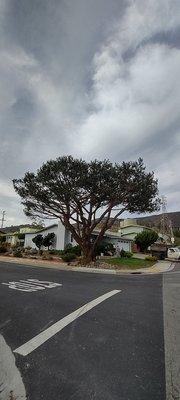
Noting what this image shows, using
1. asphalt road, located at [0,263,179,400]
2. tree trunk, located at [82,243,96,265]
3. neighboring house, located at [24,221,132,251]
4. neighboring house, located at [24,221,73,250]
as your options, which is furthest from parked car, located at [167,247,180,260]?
asphalt road, located at [0,263,179,400]

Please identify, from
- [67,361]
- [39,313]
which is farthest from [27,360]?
[39,313]

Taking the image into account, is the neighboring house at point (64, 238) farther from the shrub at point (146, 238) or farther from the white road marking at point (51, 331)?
the white road marking at point (51, 331)

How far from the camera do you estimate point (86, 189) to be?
28531mm

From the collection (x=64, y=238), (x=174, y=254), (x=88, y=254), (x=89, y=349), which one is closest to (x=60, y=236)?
(x=64, y=238)

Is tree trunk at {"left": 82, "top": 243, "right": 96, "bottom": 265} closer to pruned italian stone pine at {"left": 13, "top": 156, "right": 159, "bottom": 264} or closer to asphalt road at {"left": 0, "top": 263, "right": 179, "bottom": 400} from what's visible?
pruned italian stone pine at {"left": 13, "top": 156, "right": 159, "bottom": 264}

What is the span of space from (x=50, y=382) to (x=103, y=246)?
3657cm

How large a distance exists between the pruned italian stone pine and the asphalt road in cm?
1876

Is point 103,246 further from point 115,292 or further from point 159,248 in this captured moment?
point 115,292

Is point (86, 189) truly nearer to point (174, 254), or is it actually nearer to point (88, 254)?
point (88, 254)

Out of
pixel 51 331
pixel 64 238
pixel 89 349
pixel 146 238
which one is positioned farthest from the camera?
pixel 146 238

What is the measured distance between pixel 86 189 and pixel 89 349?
23211mm

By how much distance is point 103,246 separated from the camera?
40656mm

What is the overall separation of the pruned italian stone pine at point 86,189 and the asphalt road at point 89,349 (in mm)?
18759

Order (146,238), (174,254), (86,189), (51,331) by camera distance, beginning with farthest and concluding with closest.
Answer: (146,238) < (174,254) < (86,189) < (51,331)
